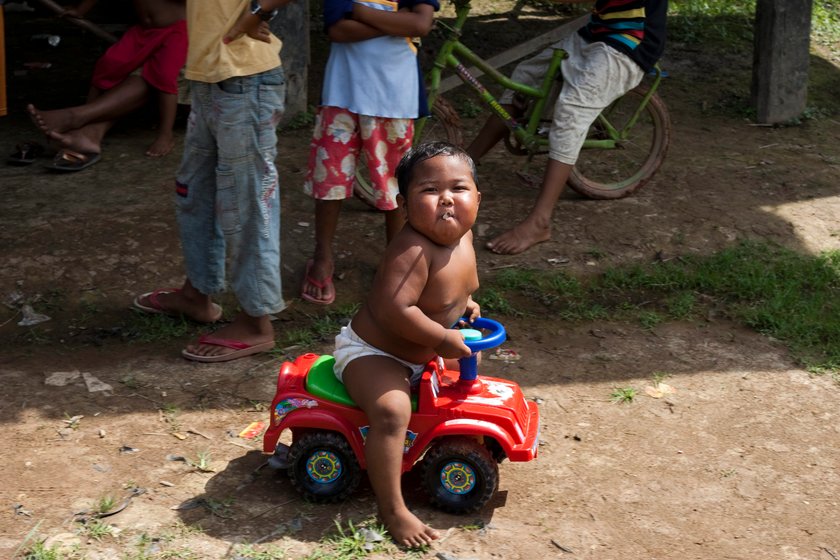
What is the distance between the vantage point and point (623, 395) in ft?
14.4

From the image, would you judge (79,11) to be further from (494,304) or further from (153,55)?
(494,304)

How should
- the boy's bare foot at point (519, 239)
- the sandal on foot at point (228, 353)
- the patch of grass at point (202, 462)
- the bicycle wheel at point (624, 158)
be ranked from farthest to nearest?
the bicycle wheel at point (624, 158) → the boy's bare foot at point (519, 239) → the sandal on foot at point (228, 353) → the patch of grass at point (202, 462)

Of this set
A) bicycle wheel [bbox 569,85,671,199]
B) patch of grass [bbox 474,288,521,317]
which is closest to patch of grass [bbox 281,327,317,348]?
patch of grass [bbox 474,288,521,317]

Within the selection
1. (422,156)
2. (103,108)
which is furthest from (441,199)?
(103,108)

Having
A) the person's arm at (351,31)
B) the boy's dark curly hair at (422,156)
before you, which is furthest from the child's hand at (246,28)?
the boy's dark curly hair at (422,156)

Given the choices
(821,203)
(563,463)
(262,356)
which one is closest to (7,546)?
(262,356)

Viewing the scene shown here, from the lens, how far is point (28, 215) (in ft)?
18.4

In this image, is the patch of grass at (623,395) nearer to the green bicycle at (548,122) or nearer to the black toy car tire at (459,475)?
the black toy car tire at (459,475)

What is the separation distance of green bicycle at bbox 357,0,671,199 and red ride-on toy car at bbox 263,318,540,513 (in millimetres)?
2315

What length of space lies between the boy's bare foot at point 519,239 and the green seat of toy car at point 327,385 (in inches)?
84.9

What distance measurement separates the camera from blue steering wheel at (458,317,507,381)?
3339 mm

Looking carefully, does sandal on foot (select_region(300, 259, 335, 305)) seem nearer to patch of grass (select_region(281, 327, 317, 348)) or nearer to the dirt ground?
the dirt ground

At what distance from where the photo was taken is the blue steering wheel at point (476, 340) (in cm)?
334

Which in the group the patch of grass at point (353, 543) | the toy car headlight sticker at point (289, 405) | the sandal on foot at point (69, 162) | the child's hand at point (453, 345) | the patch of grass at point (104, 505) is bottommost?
the patch of grass at point (104, 505)
